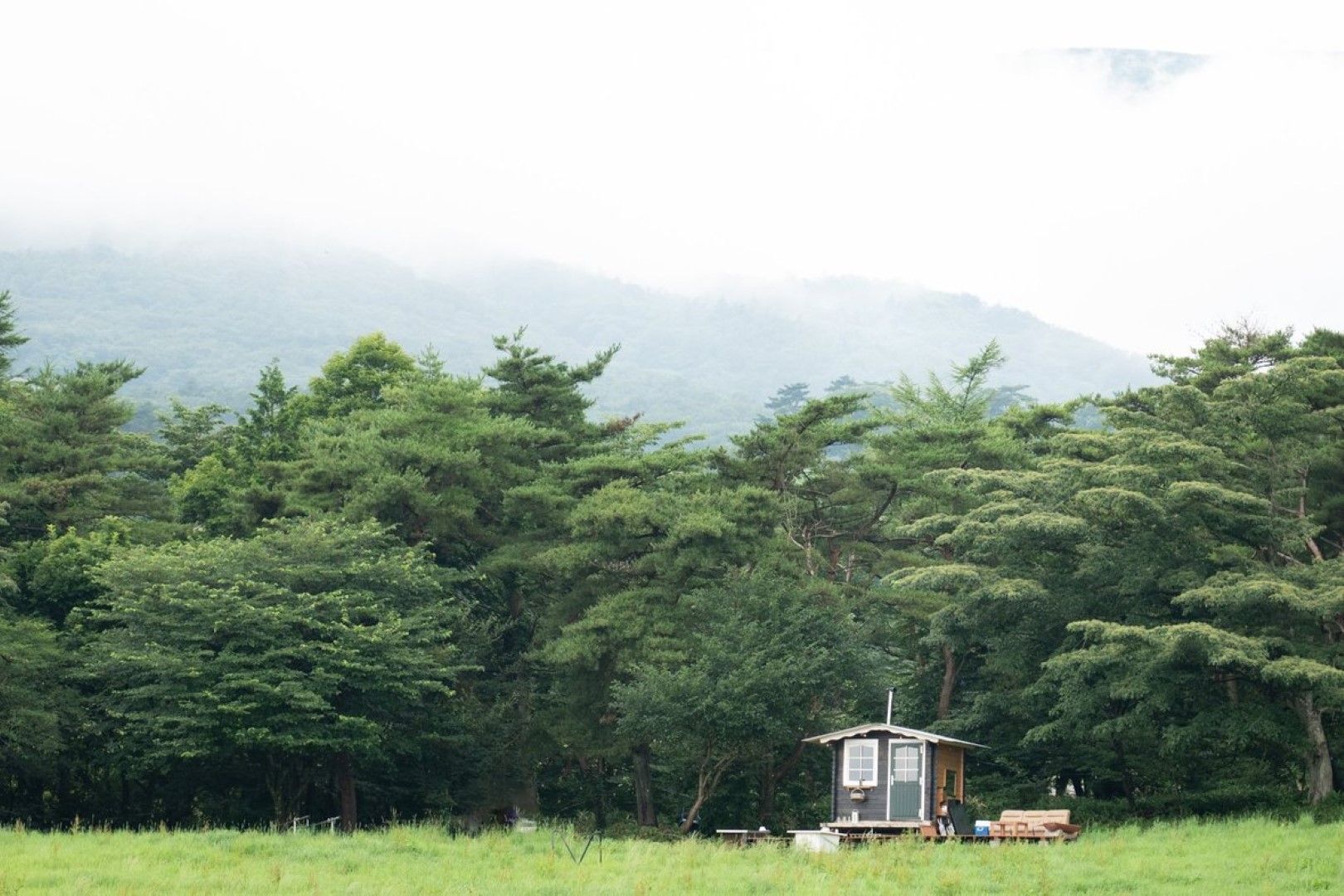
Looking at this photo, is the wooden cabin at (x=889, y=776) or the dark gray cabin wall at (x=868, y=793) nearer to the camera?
the wooden cabin at (x=889, y=776)

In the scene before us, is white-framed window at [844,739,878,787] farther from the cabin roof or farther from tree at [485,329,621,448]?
tree at [485,329,621,448]

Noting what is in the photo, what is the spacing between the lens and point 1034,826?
29297 millimetres

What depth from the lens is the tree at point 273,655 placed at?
31641mm

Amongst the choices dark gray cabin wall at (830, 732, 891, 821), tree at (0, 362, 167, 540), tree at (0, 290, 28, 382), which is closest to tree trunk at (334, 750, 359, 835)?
dark gray cabin wall at (830, 732, 891, 821)

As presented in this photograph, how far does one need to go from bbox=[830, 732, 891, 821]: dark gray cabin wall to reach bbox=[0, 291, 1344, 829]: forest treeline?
171 centimetres

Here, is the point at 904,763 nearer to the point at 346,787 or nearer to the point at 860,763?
the point at 860,763

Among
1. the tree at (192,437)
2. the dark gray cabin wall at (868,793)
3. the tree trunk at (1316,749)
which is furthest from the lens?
the tree at (192,437)

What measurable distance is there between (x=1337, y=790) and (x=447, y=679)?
21219 mm

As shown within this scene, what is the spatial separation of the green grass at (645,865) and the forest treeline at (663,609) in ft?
16.8

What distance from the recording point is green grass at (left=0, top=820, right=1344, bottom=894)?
69.6 feet

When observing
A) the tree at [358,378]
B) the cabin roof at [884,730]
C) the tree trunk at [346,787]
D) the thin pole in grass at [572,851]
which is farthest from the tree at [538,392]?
the thin pole in grass at [572,851]

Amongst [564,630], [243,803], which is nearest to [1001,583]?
[564,630]

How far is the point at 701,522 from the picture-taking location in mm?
36188

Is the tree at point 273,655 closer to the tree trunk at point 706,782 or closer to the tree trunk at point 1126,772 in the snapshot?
the tree trunk at point 706,782
